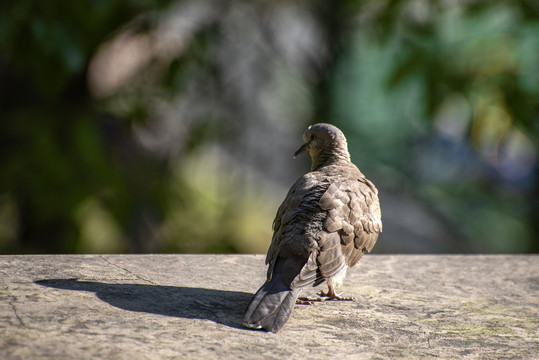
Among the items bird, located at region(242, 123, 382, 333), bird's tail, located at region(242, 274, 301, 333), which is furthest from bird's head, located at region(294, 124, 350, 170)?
bird's tail, located at region(242, 274, 301, 333)

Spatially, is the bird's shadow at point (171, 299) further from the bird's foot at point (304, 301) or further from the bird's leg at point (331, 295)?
the bird's leg at point (331, 295)

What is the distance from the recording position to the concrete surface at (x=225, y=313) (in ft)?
7.61

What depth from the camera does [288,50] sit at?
22.5 feet

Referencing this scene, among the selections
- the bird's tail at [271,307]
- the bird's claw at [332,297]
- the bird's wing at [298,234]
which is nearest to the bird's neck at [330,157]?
the bird's wing at [298,234]

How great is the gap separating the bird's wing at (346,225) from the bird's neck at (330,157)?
366mm

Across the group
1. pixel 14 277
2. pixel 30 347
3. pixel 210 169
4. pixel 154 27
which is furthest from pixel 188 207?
pixel 30 347

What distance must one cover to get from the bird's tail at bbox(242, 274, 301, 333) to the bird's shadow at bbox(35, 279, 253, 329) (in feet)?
0.22

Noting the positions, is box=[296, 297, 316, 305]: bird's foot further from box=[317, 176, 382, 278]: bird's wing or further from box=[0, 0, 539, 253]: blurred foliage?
box=[0, 0, 539, 253]: blurred foliage

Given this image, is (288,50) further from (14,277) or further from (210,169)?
(14,277)

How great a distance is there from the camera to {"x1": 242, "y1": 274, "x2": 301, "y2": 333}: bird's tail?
2592 millimetres

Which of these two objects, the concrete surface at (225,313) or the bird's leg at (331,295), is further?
the bird's leg at (331,295)

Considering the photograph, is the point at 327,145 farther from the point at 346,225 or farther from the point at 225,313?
the point at 225,313

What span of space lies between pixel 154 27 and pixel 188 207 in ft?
4.67

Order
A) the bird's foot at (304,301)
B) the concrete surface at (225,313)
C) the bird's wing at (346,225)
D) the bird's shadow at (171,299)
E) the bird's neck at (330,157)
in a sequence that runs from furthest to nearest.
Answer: the bird's neck at (330,157) → the bird's foot at (304,301) → the bird's wing at (346,225) → the bird's shadow at (171,299) → the concrete surface at (225,313)
